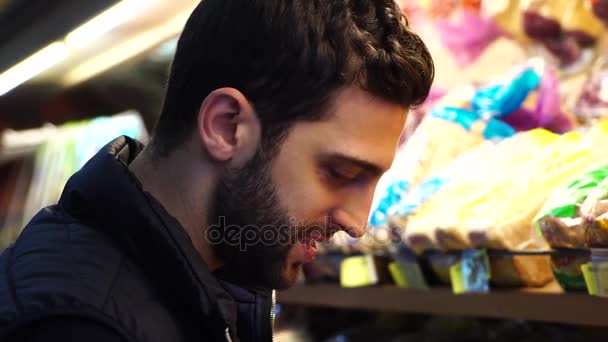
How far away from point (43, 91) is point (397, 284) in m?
1.76

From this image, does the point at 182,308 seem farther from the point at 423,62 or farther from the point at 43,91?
the point at 43,91

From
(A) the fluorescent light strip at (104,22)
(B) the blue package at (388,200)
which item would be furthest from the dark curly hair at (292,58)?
(A) the fluorescent light strip at (104,22)

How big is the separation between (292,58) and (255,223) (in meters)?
0.20

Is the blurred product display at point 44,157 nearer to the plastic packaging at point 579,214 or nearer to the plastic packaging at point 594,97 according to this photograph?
the plastic packaging at point 594,97

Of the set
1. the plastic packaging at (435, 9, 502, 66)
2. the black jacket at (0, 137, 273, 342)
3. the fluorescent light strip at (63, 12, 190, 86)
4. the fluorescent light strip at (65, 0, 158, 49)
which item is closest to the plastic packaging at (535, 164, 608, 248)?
the black jacket at (0, 137, 273, 342)

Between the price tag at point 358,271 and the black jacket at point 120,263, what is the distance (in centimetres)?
55

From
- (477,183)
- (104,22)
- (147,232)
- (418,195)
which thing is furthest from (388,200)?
(104,22)

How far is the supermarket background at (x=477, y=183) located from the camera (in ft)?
3.47

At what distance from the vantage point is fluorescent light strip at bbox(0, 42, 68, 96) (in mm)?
2152

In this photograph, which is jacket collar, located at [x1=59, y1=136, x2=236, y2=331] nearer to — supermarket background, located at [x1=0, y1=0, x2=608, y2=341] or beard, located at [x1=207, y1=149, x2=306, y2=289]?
beard, located at [x1=207, y1=149, x2=306, y2=289]

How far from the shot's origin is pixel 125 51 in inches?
90.7

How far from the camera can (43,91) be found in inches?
104

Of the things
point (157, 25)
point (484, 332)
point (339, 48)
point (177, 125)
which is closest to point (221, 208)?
point (177, 125)

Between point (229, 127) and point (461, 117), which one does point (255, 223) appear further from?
point (461, 117)
